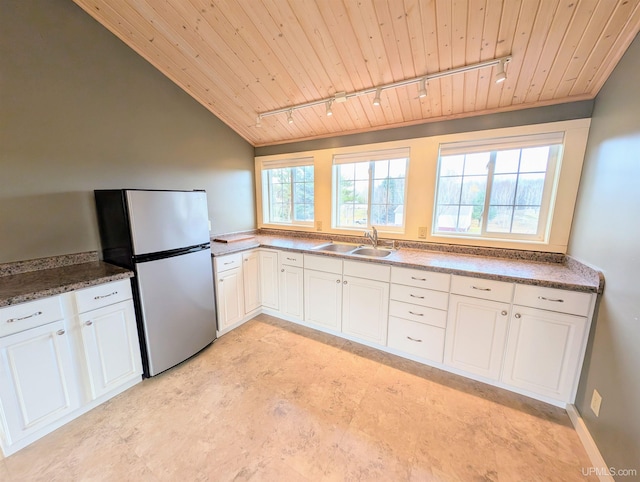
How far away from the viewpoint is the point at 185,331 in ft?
7.29

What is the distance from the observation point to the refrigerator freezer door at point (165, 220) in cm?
184

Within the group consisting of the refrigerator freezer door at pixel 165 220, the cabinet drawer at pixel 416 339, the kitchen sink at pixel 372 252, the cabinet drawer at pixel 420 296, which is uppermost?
the refrigerator freezer door at pixel 165 220

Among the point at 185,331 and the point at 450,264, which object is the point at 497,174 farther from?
the point at 185,331

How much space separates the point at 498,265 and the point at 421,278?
25.1 inches

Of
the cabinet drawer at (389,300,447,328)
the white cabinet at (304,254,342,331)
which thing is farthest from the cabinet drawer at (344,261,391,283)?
the cabinet drawer at (389,300,447,328)

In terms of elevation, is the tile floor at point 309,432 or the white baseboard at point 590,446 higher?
the white baseboard at point 590,446

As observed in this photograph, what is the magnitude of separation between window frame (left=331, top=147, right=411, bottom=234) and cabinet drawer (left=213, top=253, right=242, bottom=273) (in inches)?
49.8

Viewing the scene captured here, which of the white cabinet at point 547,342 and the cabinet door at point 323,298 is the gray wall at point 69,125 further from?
the white cabinet at point 547,342

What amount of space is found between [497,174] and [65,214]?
3773 millimetres

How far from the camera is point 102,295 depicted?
1728 mm

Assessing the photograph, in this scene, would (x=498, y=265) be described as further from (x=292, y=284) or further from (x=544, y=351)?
(x=292, y=284)

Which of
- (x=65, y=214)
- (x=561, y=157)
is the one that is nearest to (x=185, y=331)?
(x=65, y=214)

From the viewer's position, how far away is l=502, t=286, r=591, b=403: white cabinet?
1.64 meters

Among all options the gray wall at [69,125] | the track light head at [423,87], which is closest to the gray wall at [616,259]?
the track light head at [423,87]
